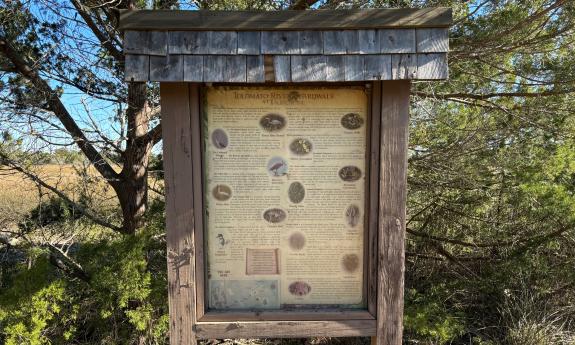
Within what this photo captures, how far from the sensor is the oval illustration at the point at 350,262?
2051mm

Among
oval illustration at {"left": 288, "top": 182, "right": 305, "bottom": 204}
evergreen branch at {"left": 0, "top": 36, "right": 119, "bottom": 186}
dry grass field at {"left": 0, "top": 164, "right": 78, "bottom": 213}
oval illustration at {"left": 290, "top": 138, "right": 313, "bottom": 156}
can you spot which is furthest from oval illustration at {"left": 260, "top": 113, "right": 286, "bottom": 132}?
dry grass field at {"left": 0, "top": 164, "right": 78, "bottom": 213}

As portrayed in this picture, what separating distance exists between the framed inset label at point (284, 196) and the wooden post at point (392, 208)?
0.11 meters

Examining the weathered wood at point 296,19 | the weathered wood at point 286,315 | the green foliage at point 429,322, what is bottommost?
the green foliage at point 429,322

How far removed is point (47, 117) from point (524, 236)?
5.05m

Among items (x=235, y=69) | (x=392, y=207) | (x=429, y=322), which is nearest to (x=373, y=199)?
(x=392, y=207)

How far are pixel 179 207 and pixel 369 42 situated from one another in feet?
4.14

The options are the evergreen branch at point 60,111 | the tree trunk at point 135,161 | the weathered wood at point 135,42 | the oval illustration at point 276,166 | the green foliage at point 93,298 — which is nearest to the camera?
the weathered wood at point 135,42

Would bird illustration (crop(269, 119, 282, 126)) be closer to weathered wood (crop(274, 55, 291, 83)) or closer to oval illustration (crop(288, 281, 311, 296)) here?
weathered wood (crop(274, 55, 291, 83))

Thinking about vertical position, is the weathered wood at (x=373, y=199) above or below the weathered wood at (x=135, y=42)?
below

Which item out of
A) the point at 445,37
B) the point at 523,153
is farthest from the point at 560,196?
the point at 445,37

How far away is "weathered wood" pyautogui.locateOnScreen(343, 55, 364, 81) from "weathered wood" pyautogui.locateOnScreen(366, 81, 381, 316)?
149 millimetres

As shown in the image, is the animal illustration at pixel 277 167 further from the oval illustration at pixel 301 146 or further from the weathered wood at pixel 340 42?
the weathered wood at pixel 340 42

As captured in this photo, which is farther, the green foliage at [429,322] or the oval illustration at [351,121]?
the green foliage at [429,322]

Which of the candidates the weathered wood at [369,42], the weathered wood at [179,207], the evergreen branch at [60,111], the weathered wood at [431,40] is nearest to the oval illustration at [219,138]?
the weathered wood at [179,207]
